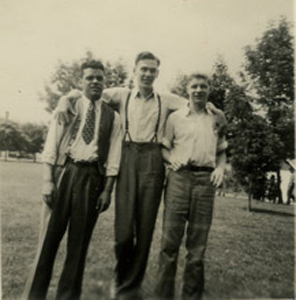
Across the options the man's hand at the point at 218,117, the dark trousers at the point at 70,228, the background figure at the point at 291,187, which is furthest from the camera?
the background figure at the point at 291,187

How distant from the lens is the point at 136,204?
2.21m

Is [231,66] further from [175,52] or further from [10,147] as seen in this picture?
[10,147]

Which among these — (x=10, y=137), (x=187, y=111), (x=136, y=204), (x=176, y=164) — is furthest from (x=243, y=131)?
(x=10, y=137)

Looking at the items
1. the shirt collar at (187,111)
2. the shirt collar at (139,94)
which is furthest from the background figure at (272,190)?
the shirt collar at (139,94)

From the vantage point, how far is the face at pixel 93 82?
86.3 inches

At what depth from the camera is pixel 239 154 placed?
2908mm

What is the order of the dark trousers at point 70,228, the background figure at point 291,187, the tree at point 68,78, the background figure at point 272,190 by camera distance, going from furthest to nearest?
1. the background figure at point 272,190
2. the background figure at point 291,187
3. the tree at point 68,78
4. the dark trousers at point 70,228

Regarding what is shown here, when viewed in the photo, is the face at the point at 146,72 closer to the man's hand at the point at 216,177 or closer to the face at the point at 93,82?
the face at the point at 93,82

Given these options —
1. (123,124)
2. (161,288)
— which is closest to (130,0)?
(123,124)

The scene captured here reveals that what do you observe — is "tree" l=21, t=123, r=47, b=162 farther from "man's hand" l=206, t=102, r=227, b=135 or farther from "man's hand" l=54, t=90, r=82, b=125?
"man's hand" l=206, t=102, r=227, b=135

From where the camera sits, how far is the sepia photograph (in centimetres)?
217

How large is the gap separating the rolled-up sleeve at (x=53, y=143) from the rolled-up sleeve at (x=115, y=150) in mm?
293

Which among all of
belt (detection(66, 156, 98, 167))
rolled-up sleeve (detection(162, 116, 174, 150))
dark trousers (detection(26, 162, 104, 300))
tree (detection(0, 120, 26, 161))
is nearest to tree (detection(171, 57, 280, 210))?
rolled-up sleeve (detection(162, 116, 174, 150))

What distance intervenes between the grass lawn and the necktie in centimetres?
70
